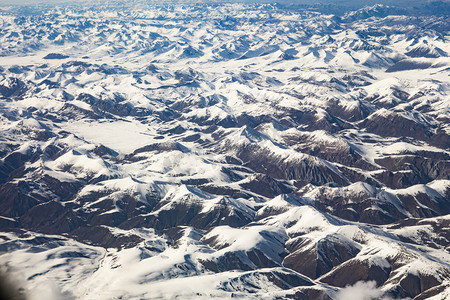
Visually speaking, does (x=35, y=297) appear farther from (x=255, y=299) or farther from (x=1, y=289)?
(x=255, y=299)

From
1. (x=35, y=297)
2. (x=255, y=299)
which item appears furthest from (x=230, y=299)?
(x=35, y=297)

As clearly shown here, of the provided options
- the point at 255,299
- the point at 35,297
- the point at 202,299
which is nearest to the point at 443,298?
the point at 255,299

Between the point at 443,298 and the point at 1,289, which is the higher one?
the point at 1,289

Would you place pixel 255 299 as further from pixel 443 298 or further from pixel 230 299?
pixel 443 298

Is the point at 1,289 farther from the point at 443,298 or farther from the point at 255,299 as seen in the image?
the point at 443,298

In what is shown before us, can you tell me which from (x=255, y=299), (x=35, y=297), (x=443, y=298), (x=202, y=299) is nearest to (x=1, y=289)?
(x=35, y=297)

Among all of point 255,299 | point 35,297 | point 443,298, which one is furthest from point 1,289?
point 443,298

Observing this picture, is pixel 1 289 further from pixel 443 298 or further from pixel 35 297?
pixel 443 298
